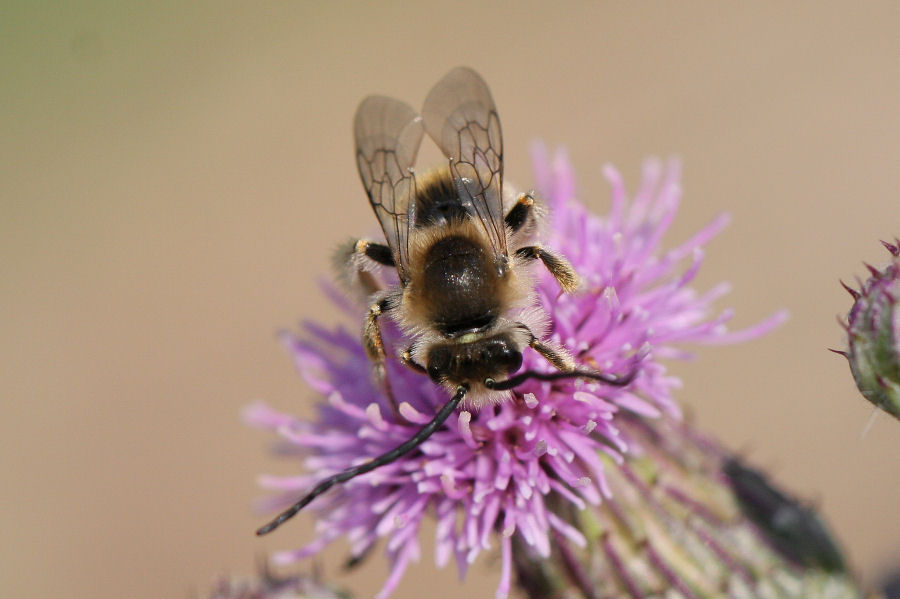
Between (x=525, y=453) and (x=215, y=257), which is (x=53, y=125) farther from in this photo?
(x=525, y=453)

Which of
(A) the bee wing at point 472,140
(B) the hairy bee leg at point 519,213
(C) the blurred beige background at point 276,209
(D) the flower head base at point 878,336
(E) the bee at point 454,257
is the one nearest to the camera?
(D) the flower head base at point 878,336

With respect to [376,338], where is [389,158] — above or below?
above

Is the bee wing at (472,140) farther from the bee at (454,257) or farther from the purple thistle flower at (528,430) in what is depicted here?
the purple thistle flower at (528,430)

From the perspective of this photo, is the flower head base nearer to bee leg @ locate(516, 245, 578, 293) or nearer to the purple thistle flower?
the purple thistle flower

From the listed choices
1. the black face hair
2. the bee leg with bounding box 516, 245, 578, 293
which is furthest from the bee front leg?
the bee leg with bounding box 516, 245, 578, 293

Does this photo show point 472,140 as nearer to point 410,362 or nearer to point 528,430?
point 410,362

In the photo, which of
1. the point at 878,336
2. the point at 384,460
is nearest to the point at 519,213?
the point at 384,460

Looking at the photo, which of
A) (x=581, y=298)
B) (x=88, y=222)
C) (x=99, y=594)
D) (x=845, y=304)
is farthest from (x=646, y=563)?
(x=88, y=222)

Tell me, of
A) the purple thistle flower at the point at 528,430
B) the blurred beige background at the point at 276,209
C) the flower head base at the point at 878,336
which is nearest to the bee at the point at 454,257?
the purple thistle flower at the point at 528,430
